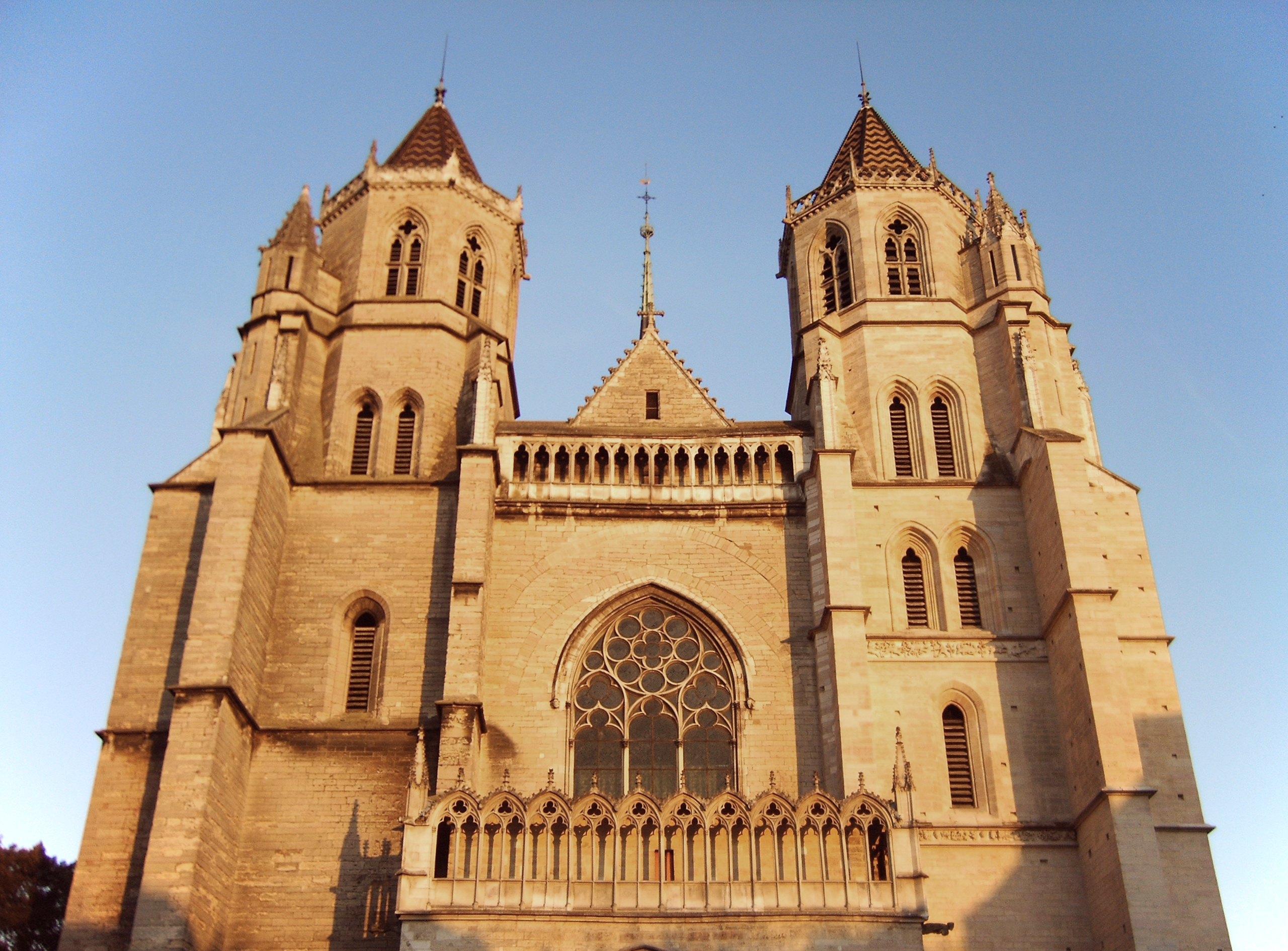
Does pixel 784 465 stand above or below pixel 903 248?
below

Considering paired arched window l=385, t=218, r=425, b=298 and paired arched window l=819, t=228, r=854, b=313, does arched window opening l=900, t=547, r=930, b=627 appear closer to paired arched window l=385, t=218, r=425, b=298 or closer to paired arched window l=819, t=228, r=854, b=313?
paired arched window l=819, t=228, r=854, b=313

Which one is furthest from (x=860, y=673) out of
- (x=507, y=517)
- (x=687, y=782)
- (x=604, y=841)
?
(x=507, y=517)

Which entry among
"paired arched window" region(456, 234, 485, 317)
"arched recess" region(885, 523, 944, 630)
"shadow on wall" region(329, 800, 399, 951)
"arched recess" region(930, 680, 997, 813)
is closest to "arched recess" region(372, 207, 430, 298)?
"paired arched window" region(456, 234, 485, 317)

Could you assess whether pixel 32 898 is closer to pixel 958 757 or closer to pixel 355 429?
pixel 355 429

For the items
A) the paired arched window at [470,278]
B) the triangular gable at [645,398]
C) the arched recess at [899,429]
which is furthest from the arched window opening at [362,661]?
the arched recess at [899,429]

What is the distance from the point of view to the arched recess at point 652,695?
2102 cm

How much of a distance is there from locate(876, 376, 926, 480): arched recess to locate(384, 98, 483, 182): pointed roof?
1024 cm

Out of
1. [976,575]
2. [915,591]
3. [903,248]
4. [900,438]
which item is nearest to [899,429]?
[900,438]

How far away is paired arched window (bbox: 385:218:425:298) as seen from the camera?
26.6m

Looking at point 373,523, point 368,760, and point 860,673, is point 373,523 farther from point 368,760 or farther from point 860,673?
point 860,673

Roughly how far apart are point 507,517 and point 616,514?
6.29ft

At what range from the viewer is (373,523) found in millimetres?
22828

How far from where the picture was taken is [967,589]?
22.6 metres

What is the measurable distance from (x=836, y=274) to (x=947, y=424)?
14.7ft
